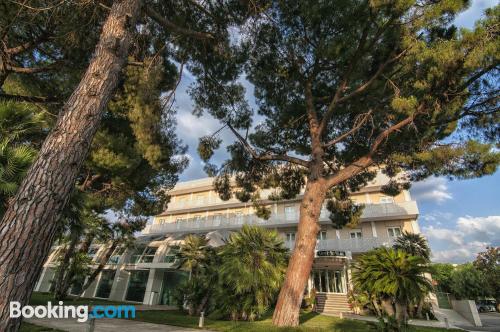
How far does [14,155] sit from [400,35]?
1101 cm

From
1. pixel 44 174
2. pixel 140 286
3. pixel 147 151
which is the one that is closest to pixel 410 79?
pixel 147 151

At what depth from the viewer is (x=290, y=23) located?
10.3 m

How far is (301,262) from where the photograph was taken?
829 cm

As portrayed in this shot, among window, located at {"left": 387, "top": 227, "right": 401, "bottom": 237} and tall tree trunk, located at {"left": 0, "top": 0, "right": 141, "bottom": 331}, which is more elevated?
window, located at {"left": 387, "top": 227, "right": 401, "bottom": 237}

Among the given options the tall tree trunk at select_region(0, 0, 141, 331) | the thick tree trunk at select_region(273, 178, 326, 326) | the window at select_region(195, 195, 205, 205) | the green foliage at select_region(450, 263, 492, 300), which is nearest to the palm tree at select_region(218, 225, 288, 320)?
the thick tree trunk at select_region(273, 178, 326, 326)

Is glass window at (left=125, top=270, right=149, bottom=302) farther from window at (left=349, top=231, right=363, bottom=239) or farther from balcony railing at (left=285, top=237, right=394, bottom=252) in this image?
window at (left=349, top=231, right=363, bottom=239)

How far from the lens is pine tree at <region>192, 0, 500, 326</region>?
25.6ft

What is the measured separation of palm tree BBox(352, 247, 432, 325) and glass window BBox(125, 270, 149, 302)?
16.8m

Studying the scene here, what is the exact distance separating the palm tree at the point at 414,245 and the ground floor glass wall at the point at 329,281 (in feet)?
15.5

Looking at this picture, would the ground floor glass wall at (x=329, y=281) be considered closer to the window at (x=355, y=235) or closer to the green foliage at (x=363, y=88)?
the window at (x=355, y=235)

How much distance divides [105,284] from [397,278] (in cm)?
2322

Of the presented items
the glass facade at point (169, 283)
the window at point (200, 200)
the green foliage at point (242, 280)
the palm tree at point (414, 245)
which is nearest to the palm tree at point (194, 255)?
the green foliage at point (242, 280)

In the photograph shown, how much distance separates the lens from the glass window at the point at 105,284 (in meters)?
23.8

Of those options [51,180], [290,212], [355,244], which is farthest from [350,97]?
[290,212]
